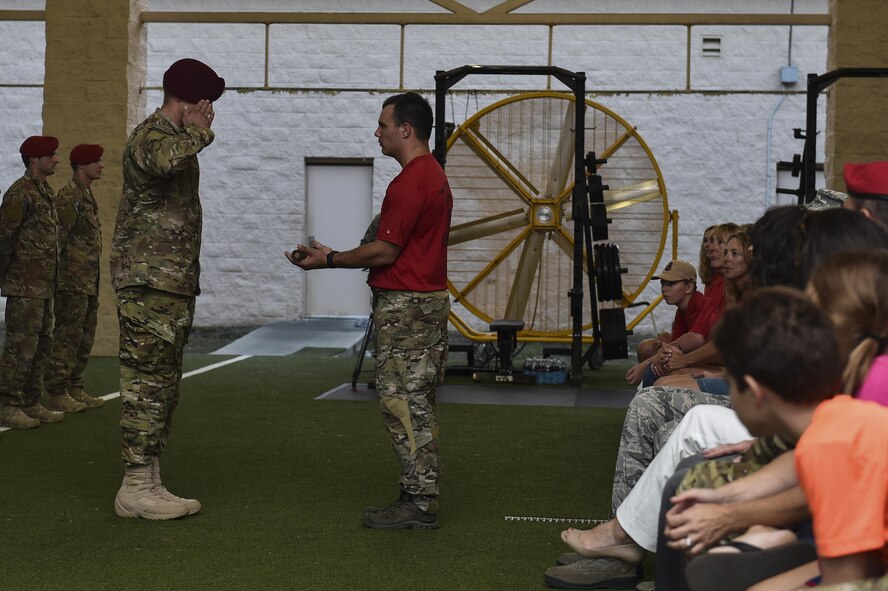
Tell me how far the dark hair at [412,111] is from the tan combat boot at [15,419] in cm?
342

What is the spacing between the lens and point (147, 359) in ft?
14.5

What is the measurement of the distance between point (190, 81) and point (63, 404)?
3.59 metres

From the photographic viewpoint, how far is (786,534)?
2.29m

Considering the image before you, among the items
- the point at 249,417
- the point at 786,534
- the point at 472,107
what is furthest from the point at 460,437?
the point at 472,107

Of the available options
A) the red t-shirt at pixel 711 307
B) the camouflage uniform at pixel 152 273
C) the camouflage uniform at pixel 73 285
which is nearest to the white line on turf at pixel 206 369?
the camouflage uniform at pixel 73 285

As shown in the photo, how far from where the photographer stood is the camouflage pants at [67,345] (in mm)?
7434

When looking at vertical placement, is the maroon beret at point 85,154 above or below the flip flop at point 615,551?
above

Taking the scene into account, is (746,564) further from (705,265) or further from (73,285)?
(73,285)

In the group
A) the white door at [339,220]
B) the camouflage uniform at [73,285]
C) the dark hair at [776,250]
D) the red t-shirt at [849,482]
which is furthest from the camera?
the white door at [339,220]

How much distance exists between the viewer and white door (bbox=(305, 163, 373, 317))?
45.9ft

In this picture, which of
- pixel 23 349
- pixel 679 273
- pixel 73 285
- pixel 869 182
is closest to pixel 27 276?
pixel 23 349

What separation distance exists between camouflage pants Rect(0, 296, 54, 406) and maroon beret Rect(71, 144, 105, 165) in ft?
3.40

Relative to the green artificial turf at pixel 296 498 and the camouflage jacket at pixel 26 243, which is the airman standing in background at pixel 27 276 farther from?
the green artificial turf at pixel 296 498

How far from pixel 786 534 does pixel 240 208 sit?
39.9ft
